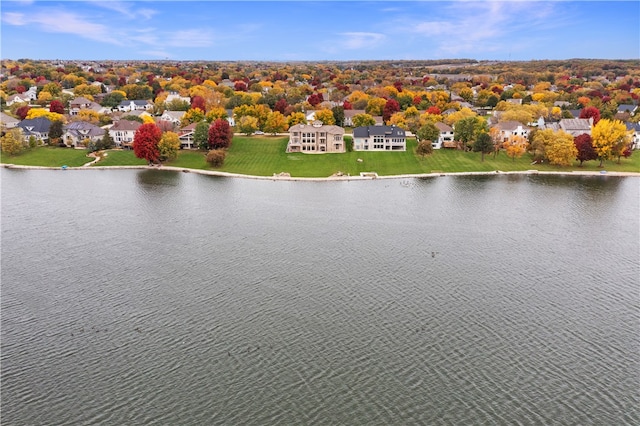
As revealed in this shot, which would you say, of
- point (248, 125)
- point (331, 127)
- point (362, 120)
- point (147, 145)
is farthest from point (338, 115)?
point (147, 145)

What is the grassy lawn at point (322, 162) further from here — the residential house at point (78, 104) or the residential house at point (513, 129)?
the residential house at point (78, 104)

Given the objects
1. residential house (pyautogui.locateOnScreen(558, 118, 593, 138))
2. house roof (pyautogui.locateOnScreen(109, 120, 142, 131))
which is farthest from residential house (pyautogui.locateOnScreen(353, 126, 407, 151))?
house roof (pyautogui.locateOnScreen(109, 120, 142, 131))

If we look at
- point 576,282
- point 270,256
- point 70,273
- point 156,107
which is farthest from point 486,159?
point 156,107

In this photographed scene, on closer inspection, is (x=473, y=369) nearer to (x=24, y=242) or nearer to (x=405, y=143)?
(x=24, y=242)

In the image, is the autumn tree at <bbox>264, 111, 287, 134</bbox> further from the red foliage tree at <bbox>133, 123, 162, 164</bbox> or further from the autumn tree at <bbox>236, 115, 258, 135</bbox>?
the red foliage tree at <bbox>133, 123, 162, 164</bbox>

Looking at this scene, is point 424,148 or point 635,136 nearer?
Answer: point 424,148

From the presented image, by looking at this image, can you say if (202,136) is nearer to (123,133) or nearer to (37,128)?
(123,133)
